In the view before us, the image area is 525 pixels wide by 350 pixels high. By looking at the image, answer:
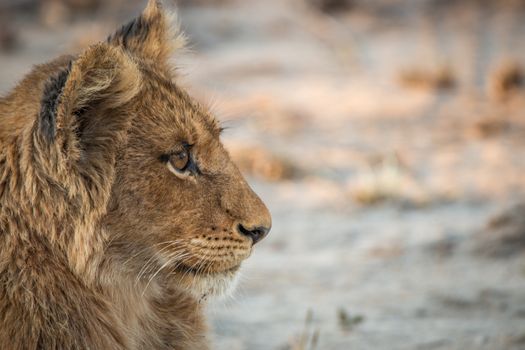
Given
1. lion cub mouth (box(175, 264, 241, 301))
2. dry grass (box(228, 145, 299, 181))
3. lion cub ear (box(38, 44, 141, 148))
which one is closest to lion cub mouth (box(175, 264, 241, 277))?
lion cub mouth (box(175, 264, 241, 301))

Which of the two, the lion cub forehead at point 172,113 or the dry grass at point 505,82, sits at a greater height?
the dry grass at point 505,82

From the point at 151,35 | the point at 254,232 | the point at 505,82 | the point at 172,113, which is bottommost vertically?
the point at 254,232

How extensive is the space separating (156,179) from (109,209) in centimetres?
23

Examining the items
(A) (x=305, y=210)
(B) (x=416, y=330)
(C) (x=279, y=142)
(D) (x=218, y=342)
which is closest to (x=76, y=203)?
(D) (x=218, y=342)

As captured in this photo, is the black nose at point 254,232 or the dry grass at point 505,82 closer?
the black nose at point 254,232

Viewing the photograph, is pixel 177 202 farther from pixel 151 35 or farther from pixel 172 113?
pixel 151 35

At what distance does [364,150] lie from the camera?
357 inches

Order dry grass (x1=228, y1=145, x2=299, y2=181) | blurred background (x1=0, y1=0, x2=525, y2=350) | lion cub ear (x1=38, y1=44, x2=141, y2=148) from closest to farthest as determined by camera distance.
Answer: lion cub ear (x1=38, y1=44, x2=141, y2=148) < blurred background (x1=0, y1=0, x2=525, y2=350) < dry grass (x1=228, y1=145, x2=299, y2=181)

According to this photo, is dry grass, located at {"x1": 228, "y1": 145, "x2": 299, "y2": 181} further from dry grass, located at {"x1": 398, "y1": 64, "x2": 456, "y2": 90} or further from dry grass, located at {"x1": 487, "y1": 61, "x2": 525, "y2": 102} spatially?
dry grass, located at {"x1": 487, "y1": 61, "x2": 525, "y2": 102}

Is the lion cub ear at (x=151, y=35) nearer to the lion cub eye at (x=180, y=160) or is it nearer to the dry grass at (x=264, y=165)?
the lion cub eye at (x=180, y=160)

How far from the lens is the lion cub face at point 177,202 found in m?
3.41

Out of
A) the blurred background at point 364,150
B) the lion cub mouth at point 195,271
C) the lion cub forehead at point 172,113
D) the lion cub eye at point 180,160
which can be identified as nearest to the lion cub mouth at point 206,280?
the lion cub mouth at point 195,271

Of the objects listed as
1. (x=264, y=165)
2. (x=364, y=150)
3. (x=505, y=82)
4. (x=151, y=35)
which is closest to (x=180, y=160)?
(x=151, y=35)

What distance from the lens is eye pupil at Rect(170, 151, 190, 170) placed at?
3490 millimetres
